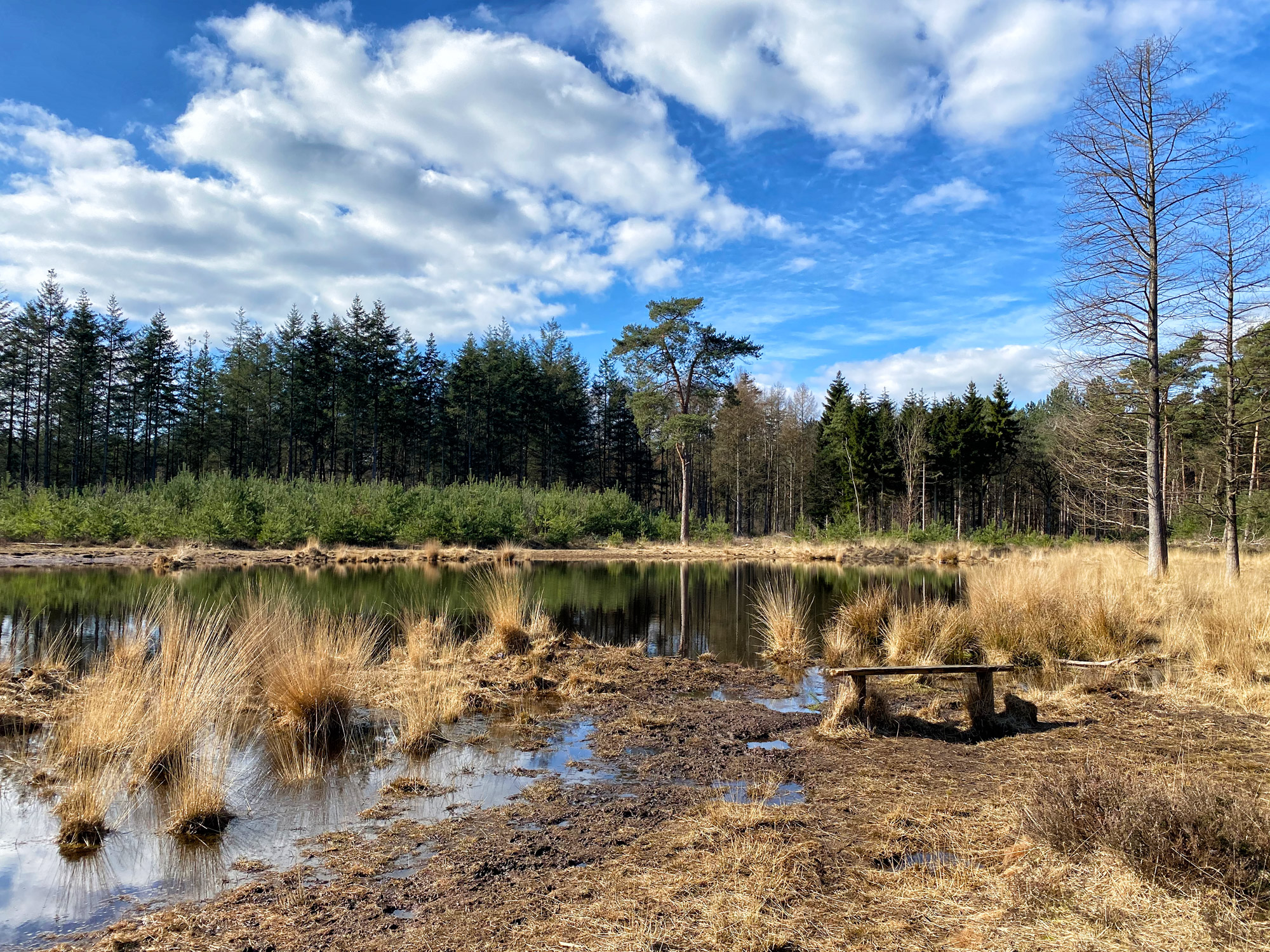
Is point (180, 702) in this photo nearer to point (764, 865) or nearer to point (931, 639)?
point (764, 865)

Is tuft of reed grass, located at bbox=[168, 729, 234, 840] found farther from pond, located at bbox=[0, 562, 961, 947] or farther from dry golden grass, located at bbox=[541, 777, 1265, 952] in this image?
dry golden grass, located at bbox=[541, 777, 1265, 952]

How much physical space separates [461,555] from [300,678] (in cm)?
2435

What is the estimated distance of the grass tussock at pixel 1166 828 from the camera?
9.93ft

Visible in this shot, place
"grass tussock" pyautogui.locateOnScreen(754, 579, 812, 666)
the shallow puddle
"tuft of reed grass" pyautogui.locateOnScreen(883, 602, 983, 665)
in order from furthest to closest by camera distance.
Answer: "grass tussock" pyautogui.locateOnScreen(754, 579, 812, 666)
"tuft of reed grass" pyautogui.locateOnScreen(883, 602, 983, 665)
the shallow puddle

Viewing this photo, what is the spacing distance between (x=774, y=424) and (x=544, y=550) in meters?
25.7

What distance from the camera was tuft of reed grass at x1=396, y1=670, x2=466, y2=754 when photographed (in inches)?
253

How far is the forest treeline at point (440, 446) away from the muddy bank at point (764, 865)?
27.9 m

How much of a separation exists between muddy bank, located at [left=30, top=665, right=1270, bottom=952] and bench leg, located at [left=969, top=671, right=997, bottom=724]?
9.5 inches

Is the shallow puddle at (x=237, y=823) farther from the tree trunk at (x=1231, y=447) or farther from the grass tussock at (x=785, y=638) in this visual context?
the tree trunk at (x=1231, y=447)

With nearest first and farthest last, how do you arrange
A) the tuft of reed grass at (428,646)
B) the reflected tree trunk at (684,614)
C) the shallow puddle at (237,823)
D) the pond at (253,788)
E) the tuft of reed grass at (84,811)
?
the shallow puddle at (237,823), the pond at (253,788), the tuft of reed grass at (84,811), the tuft of reed grass at (428,646), the reflected tree trunk at (684,614)

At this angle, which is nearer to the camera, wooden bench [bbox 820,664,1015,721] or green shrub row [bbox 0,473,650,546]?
wooden bench [bbox 820,664,1015,721]

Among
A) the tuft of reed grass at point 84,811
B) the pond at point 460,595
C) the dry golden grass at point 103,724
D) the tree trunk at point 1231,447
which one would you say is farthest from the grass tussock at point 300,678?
the tree trunk at point 1231,447

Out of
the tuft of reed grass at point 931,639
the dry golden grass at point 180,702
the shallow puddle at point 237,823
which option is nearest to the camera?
the shallow puddle at point 237,823

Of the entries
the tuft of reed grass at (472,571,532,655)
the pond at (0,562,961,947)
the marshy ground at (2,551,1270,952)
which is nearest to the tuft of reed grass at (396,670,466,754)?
the marshy ground at (2,551,1270,952)
